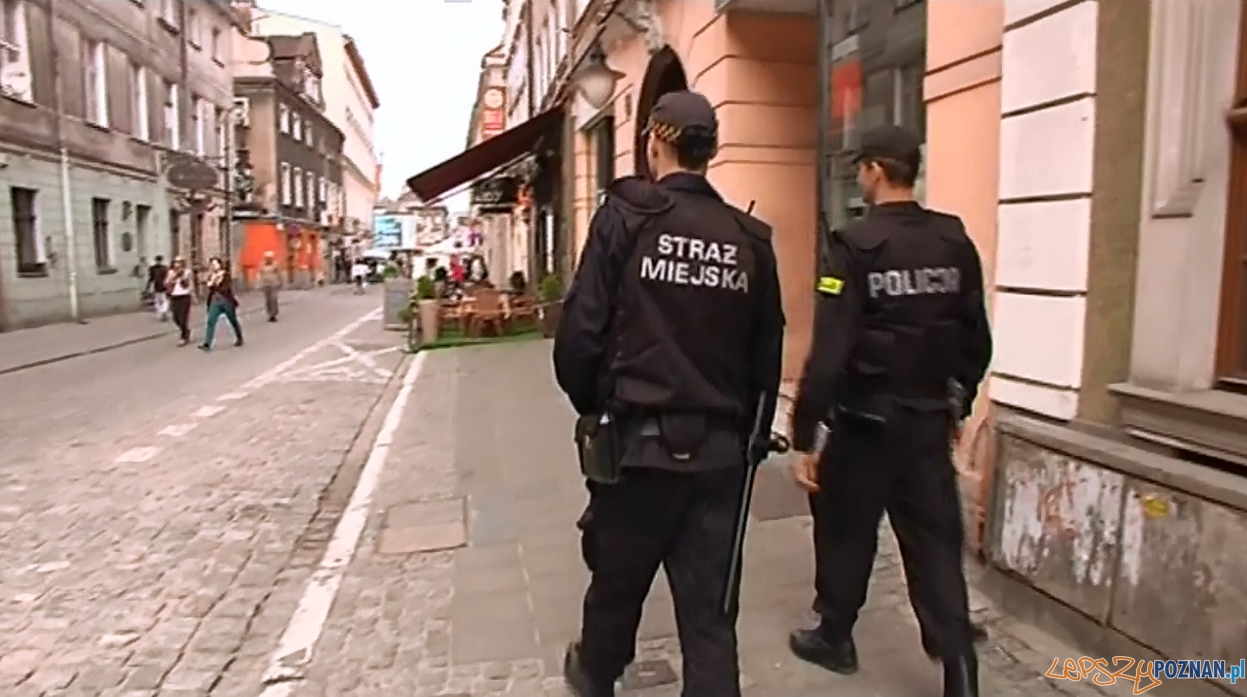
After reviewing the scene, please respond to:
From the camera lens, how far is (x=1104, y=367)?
Answer: 4.16 m

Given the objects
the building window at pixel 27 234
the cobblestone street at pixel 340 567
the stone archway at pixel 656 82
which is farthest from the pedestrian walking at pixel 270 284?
the stone archway at pixel 656 82

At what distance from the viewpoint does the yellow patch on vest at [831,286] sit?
11.1 feet

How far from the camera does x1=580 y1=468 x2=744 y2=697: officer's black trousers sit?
3.15 meters

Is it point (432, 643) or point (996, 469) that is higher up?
point (996, 469)

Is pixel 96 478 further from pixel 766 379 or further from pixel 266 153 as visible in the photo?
pixel 266 153

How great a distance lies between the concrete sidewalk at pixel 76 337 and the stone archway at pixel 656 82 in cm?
1019

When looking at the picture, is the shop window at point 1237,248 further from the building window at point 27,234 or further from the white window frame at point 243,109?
the white window frame at point 243,109

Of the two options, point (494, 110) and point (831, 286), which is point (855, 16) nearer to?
point (831, 286)

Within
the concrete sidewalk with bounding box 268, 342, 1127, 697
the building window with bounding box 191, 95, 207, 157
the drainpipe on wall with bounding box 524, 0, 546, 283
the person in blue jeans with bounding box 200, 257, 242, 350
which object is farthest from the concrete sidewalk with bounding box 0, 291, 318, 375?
the concrete sidewalk with bounding box 268, 342, 1127, 697

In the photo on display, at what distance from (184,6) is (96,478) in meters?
30.6

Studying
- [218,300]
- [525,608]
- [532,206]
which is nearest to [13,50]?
[218,300]

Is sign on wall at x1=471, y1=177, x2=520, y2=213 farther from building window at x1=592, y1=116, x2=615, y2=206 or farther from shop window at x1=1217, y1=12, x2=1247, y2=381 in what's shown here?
shop window at x1=1217, y1=12, x2=1247, y2=381

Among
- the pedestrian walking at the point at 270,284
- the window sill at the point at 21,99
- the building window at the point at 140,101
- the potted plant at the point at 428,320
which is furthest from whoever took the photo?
the building window at the point at 140,101

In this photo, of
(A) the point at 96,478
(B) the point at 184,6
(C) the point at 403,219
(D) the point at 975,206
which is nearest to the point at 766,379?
(D) the point at 975,206
